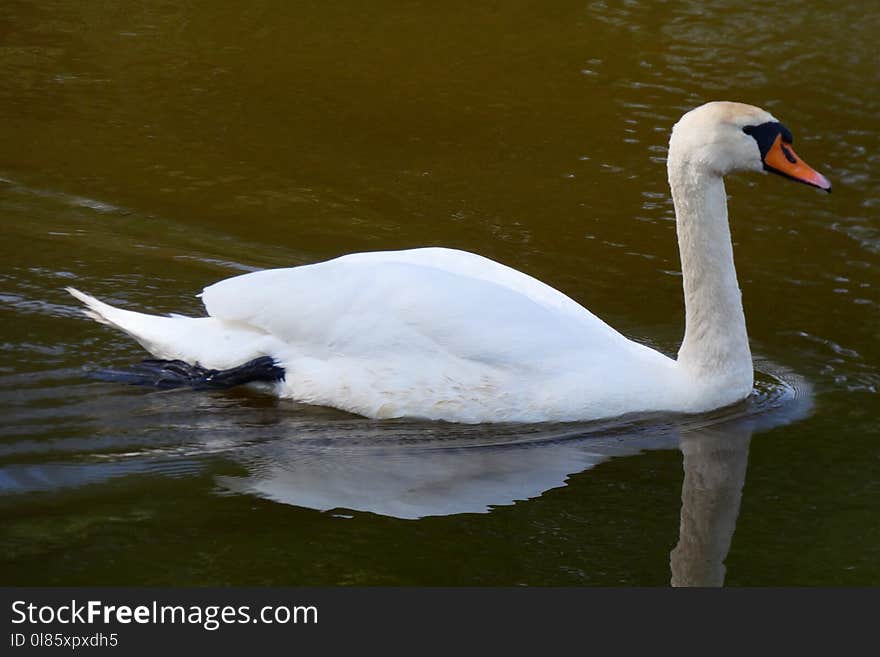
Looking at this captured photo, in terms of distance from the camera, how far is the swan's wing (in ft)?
21.6

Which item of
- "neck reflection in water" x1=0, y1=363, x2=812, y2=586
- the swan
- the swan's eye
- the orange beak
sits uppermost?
the swan's eye

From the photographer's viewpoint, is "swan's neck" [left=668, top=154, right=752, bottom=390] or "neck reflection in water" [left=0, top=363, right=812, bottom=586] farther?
"swan's neck" [left=668, top=154, right=752, bottom=390]

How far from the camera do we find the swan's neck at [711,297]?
22.5 feet

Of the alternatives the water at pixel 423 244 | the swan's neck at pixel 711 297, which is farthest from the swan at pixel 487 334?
the water at pixel 423 244

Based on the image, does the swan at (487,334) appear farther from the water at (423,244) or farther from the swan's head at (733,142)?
the water at (423,244)

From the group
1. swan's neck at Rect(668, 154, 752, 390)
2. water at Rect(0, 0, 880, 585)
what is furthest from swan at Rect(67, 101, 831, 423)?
water at Rect(0, 0, 880, 585)

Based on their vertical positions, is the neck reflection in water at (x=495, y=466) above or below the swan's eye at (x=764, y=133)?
below

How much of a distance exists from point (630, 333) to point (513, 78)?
4.72m

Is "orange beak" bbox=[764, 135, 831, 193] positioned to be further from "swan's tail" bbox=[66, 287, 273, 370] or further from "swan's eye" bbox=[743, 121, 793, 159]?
"swan's tail" bbox=[66, 287, 273, 370]

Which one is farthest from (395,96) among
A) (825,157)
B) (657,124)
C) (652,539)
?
(652,539)

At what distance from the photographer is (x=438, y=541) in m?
5.57

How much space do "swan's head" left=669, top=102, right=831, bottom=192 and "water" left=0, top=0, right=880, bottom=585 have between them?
3.76 ft

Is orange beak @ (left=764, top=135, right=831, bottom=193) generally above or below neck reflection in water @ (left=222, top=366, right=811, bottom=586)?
above

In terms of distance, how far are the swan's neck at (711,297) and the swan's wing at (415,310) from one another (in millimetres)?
355
